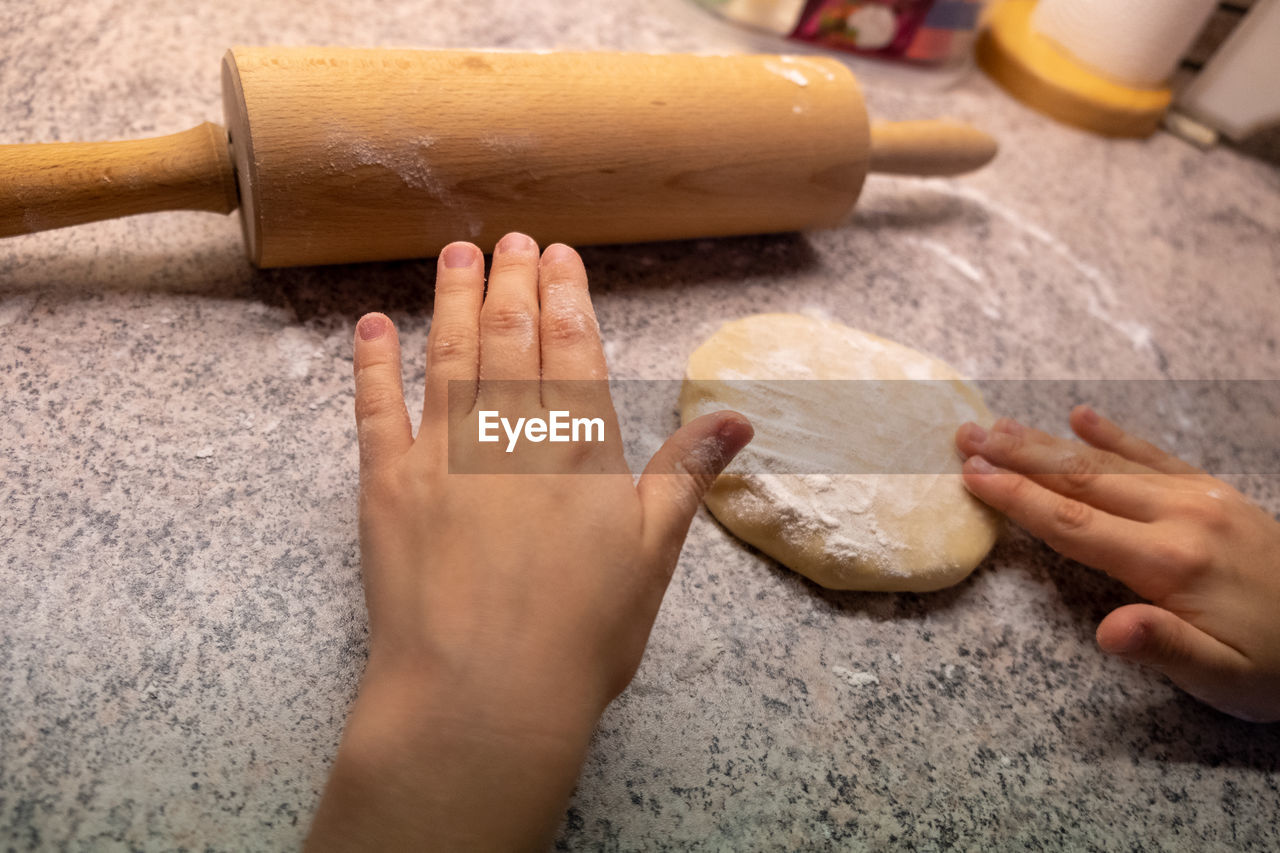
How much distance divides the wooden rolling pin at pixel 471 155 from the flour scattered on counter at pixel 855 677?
1.86 ft

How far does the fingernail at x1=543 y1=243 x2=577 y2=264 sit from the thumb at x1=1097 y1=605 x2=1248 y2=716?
2.02ft

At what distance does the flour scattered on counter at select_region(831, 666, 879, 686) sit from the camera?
2.76 feet

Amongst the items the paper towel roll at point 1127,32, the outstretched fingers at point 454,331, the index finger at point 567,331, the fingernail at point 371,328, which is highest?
the paper towel roll at point 1127,32

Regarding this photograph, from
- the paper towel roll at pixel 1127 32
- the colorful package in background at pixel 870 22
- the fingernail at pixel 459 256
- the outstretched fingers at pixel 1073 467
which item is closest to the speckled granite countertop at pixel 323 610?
the outstretched fingers at pixel 1073 467

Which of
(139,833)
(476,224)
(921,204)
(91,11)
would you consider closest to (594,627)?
(139,833)

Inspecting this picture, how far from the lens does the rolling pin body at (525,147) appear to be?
33.7 inches

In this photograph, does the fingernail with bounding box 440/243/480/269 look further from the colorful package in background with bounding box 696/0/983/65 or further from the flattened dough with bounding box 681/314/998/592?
the colorful package in background with bounding box 696/0/983/65

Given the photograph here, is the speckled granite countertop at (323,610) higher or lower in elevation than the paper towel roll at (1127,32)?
lower

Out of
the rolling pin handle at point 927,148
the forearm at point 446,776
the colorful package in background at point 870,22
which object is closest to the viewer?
the forearm at point 446,776

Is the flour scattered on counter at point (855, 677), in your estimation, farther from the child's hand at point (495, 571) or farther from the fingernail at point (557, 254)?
the fingernail at point (557, 254)

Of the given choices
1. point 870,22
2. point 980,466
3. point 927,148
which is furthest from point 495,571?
point 870,22

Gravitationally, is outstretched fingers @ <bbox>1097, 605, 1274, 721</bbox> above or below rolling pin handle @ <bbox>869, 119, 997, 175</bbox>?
below

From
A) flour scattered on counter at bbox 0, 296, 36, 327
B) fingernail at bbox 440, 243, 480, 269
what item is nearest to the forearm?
fingernail at bbox 440, 243, 480, 269

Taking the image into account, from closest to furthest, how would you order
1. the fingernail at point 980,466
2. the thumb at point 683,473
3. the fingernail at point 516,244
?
the thumb at point 683,473
the fingernail at point 516,244
the fingernail at point 980,466
